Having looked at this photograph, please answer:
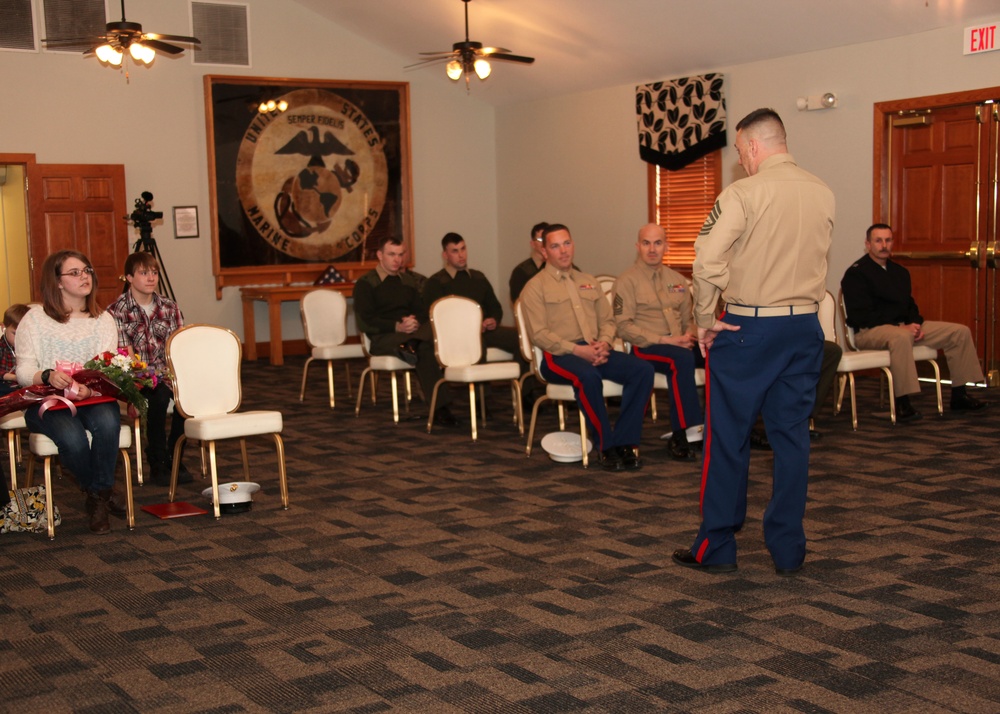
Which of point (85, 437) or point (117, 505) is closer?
point (85, 437)

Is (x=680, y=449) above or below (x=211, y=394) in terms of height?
below

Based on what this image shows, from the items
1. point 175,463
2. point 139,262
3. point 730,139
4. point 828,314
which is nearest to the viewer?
point 175,463

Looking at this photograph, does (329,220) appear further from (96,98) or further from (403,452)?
(403,452)

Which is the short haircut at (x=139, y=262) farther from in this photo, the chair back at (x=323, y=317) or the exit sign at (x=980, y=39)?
the exit sign at (x=980, y=39)

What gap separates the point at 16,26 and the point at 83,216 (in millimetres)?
2016

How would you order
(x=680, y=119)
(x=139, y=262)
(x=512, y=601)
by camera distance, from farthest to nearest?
(x=680, y=119) < (x=139, y=262) < (x=512, y=601)

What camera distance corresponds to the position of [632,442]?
19.9 ft

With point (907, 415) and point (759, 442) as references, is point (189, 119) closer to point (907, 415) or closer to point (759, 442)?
point (759, 442)

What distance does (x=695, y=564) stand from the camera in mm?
4184

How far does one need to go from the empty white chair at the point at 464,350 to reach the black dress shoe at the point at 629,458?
1.14 meters

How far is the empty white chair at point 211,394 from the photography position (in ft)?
17.0

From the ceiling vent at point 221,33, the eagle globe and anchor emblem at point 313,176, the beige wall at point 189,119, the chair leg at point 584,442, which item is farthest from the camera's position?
the eagle globe and anchor emblem at point 313,176

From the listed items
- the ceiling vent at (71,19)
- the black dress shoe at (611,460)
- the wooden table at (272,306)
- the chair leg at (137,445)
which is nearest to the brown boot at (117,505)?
the chair leg at (137,445)

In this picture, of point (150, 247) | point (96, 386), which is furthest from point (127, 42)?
point (96, 386)
